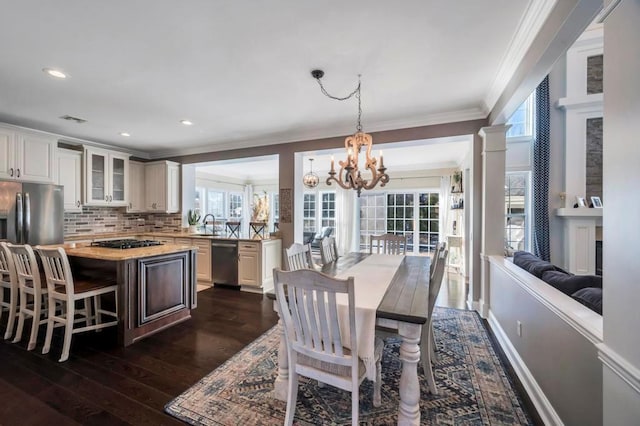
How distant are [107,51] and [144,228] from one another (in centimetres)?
444

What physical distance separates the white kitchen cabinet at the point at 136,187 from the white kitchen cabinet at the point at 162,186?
9cm

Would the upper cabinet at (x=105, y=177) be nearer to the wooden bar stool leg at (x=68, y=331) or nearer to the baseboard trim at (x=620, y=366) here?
the wooden bar stool leg at (x=68, y=331)

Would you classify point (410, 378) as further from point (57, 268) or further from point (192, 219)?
point (192, 219)

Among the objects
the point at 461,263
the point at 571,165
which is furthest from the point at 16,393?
the point at 571,165

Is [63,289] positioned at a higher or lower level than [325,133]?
lower

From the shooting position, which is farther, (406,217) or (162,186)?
(406,217)

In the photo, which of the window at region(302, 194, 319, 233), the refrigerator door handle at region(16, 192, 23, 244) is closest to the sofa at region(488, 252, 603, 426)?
the refrigerator door handle at region(16, 192, 23, 244)

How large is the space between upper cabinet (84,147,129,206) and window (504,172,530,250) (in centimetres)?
702

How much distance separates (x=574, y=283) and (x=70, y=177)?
20.7 ft

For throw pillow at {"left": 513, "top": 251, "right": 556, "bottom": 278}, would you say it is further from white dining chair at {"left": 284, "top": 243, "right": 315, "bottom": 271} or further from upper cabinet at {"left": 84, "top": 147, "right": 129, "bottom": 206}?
upper cabinet at {"left": 84, "top": 147, "right": 129, "bottom": 206}

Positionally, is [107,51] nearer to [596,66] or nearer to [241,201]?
[596,66]

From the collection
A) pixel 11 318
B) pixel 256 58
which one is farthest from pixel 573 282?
pixel 11 318

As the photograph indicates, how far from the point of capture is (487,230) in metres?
3.14

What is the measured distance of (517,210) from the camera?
4.84 m
